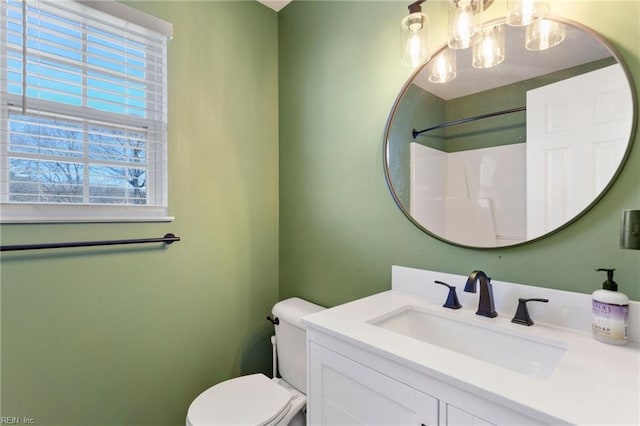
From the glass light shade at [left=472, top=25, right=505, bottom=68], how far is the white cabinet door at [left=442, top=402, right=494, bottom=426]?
1.09m

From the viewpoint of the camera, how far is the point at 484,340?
0.94 meters

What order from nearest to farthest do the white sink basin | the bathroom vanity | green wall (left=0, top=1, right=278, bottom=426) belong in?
the bathroom vanity < the white sink basin < green wall (left=0, top=1, right=278, bottom=426)

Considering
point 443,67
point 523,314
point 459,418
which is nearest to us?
point 459,418

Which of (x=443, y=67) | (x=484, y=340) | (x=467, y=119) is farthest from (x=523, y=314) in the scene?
(x=443, y=67)

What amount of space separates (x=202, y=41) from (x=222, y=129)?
0.45 metres

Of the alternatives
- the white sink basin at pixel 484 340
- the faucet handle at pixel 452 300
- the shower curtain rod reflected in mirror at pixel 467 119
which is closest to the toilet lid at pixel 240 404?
the white sink basin at pixel 484 340

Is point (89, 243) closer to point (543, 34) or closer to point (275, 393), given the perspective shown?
point (275, 393)

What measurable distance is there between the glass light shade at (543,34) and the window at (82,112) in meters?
1.50

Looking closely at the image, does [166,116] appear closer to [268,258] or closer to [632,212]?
[268,258]

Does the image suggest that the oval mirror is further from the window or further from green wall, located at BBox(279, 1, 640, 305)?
the window

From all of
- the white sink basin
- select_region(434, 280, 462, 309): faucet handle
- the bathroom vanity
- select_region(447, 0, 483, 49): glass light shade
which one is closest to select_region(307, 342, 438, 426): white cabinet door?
the bathroom vanity

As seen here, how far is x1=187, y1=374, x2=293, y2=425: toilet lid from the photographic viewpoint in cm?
115

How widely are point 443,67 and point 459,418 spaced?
1164mm

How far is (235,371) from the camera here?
5.57 feet
